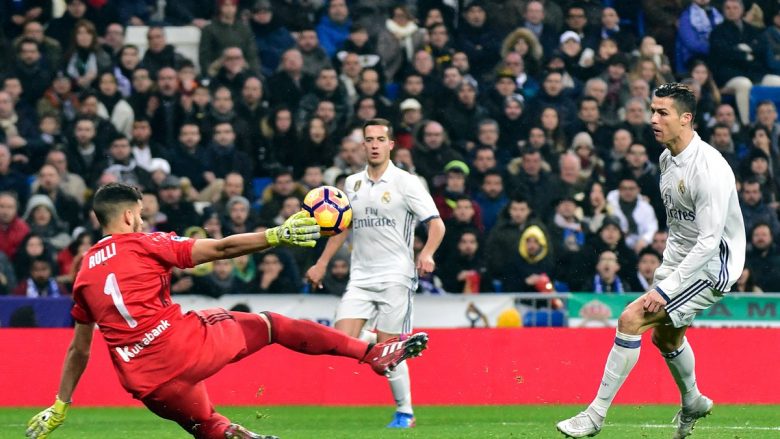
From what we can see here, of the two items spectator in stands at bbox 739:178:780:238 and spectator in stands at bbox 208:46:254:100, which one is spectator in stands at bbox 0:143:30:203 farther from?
spectator in stands at bbox 739:178:780:238

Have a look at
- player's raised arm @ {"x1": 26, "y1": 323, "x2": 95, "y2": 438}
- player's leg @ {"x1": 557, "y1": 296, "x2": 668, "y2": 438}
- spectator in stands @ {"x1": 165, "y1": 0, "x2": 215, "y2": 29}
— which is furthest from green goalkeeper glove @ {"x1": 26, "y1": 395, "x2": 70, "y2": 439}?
Result: spectator in stands @ {"x1": 165, "y1": 0, "x2": 215, "y2": 29}

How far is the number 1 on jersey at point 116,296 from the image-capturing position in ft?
26.0

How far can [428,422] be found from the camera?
1241cm

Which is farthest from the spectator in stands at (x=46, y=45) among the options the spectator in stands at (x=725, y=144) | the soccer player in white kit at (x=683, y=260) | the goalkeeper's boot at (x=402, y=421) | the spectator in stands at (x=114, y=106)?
the soccer player in white kit at (x=683, y=260)

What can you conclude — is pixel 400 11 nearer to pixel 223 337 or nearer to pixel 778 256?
pixel 778 256

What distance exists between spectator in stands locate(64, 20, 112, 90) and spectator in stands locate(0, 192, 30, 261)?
112 inches

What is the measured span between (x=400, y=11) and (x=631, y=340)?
11.2 meters

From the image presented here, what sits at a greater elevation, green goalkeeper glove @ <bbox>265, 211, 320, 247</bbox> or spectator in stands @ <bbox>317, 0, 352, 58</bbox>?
spectator in stands @ <bbox>317, 0, 352, 58</bbox>

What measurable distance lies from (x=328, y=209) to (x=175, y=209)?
8.19m

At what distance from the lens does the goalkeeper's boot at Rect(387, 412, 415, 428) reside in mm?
11828

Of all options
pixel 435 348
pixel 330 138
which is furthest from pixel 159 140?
pixel 435 348

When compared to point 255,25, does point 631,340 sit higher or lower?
lower

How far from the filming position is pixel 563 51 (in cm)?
1936

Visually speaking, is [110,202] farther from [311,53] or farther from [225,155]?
[311,53]
